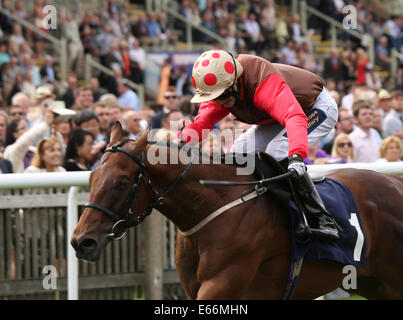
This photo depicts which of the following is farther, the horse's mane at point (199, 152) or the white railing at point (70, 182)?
the white railing at point (70, 182)

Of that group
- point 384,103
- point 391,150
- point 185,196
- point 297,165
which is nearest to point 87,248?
point 185,196

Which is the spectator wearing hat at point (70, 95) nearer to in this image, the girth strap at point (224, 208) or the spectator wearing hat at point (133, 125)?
the spectator wearing hat at point (133, 125)

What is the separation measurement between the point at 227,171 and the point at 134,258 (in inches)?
66.4

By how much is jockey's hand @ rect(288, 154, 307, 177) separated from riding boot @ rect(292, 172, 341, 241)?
0.10 meters

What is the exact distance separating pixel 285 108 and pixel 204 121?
0.62m

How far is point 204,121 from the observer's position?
14.2 ft

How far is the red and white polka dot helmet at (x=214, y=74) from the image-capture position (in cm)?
387

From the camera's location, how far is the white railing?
15.1ft

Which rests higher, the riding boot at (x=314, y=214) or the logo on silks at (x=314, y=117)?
the logo on silks at (x=314, y=117)

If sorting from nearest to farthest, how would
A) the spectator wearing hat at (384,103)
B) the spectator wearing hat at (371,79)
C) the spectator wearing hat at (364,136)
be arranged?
the spectator wearing hat at (364,136) < the spectator wearing hat at (384,103) < the spectator wearing hat at (371,79)

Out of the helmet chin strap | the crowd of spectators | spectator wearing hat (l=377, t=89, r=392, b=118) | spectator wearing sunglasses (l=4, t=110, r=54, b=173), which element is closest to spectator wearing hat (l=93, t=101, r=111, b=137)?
the crowd of spectators

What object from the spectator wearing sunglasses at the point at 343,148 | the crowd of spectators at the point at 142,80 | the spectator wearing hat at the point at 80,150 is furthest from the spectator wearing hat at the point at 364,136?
the spectator wearing hat at the point at 80,150

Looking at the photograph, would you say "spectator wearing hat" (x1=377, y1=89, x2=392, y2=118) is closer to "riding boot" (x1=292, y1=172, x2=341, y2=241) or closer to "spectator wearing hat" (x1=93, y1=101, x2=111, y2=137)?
"spectator wearing hat" (x1=93, y1=101, x2=111, y2=137)

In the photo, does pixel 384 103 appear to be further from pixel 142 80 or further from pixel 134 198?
pixel 134 198
